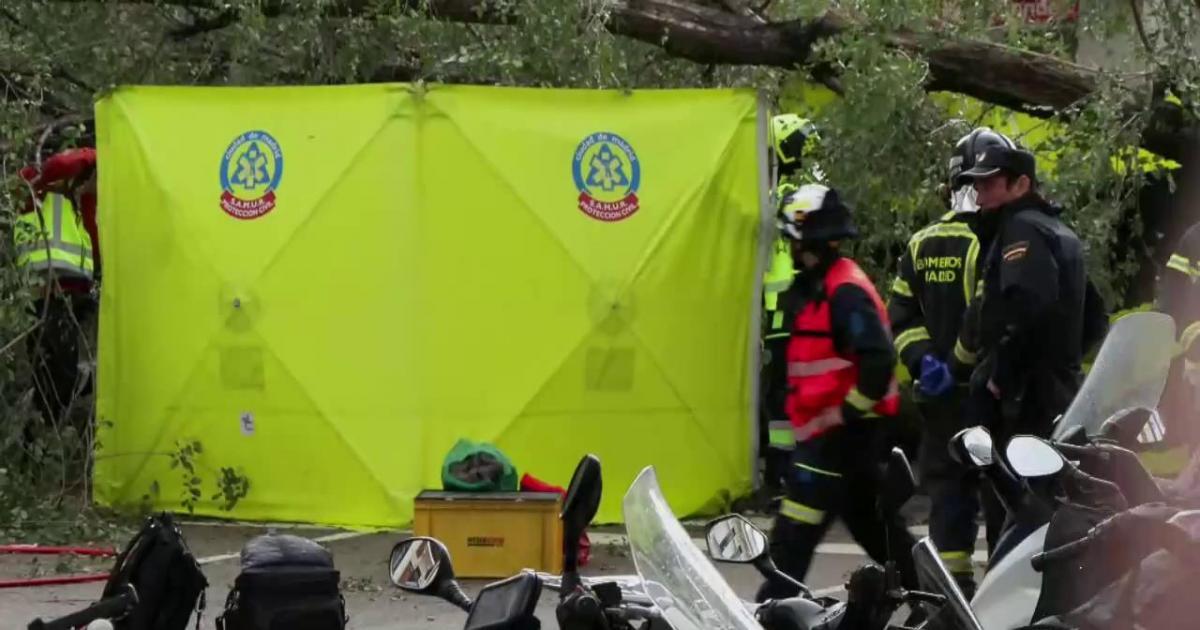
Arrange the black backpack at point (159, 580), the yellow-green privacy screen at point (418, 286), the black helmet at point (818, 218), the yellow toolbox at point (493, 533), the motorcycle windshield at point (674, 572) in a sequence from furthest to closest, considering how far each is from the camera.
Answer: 1. the yellow-green privacy screen at point (418, 286)
2. the yellow toolbox at point (493, 533)
3. the black helmet at point (818, 218)
4. the black backpack at point (159, 580)
5. the motorcycle windshield at point (674, 572)

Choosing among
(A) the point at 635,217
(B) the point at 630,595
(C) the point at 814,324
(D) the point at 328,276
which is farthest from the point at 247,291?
(B) the point at 630,595

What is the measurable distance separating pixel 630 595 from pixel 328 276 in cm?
577

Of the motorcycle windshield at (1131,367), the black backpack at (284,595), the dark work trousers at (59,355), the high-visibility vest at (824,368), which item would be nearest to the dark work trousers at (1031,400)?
the high-visibility vest at (824,368)

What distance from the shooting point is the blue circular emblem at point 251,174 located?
9.16m

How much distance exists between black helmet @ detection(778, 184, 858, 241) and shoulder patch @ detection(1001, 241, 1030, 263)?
0.55m

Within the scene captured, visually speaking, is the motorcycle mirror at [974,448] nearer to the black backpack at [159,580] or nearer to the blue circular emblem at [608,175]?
the black backpack at [159,580]

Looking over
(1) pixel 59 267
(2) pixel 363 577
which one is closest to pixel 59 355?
(1) pixel 59 267

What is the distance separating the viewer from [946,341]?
7340 millimetres

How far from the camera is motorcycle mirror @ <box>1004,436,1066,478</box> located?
134 inches

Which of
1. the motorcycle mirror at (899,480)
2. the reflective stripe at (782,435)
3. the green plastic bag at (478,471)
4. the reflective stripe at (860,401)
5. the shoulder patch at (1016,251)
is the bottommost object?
the green plastic bag at (478,471)

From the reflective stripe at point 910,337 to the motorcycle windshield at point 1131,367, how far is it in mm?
3022

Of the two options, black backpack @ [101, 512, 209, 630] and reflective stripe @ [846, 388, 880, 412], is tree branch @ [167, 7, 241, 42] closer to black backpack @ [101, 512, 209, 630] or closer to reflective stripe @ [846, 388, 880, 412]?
reflective stripe @ [846, 388, 880, 412]

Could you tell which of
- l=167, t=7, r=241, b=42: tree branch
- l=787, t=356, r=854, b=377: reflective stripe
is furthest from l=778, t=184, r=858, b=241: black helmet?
l=167, t=7, r=241, b=42: tree branch

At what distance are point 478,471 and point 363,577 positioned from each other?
685mm
